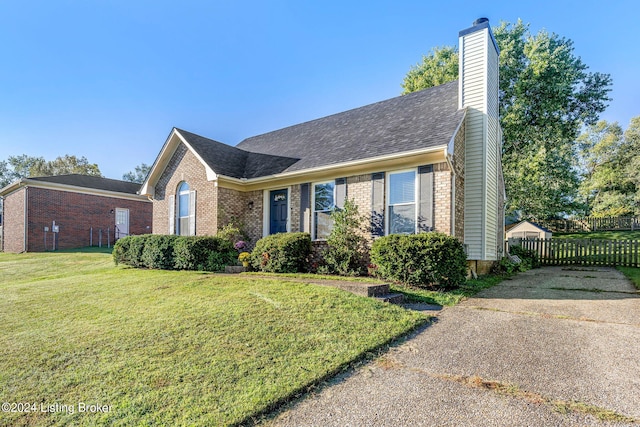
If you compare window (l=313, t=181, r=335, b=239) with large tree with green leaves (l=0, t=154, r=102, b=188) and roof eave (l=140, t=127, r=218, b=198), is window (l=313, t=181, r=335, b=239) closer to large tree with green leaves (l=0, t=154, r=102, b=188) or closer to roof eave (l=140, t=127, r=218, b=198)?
roof eave (l=140, t=127, r=218, b=198)

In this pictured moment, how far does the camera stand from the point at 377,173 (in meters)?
9.41

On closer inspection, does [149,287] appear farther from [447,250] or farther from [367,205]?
[447,250]

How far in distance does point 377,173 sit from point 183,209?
26.1 feet

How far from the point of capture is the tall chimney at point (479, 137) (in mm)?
9469

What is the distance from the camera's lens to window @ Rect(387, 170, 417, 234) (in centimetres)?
888

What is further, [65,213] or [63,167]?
[63,167]

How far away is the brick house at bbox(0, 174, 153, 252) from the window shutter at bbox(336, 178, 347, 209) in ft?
62.4

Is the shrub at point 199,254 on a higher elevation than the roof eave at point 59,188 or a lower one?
lower

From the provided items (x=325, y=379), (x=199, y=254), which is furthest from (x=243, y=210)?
(x=325, y=379)

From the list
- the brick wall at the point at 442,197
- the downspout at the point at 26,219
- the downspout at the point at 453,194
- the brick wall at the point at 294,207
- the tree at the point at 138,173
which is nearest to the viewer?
the downspout at the point at 453,194

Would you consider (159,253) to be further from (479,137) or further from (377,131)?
(479,137)

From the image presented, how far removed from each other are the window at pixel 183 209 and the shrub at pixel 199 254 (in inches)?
92.2

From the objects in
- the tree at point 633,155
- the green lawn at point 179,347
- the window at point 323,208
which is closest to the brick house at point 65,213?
the green lawn at point 179,347

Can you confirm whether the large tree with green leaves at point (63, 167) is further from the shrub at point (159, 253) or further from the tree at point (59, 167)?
the shrub at point (159, 253)
